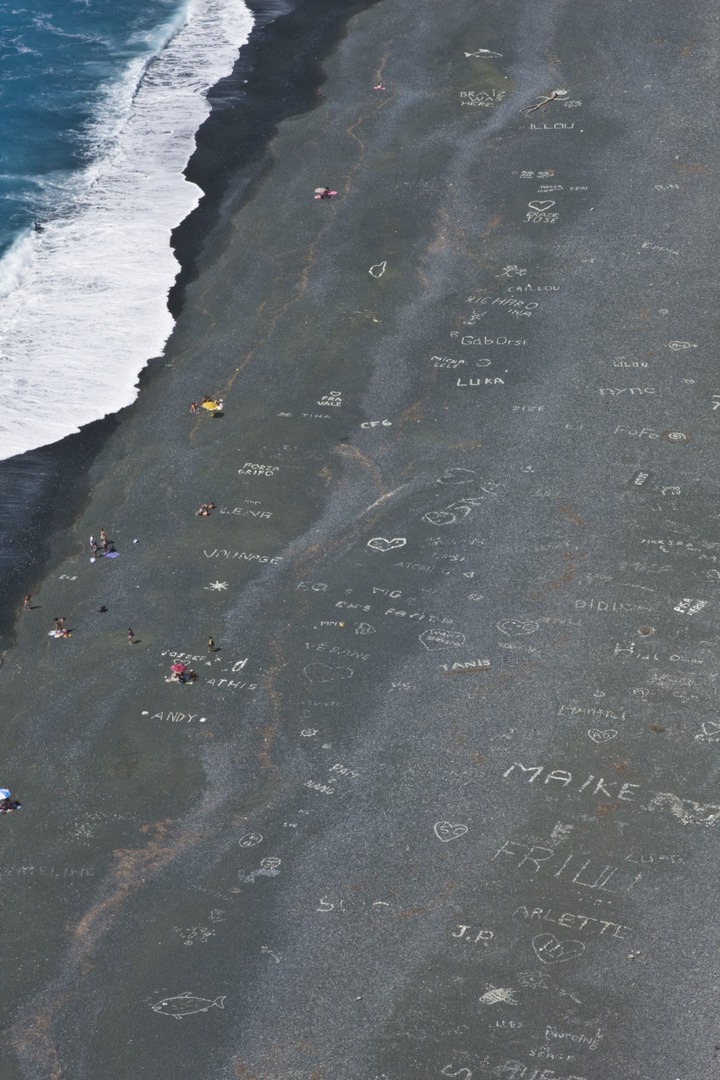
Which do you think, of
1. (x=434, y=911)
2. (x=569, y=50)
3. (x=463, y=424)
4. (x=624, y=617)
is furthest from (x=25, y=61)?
(x=434, y=911)

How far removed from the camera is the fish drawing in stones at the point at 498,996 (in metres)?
22.1

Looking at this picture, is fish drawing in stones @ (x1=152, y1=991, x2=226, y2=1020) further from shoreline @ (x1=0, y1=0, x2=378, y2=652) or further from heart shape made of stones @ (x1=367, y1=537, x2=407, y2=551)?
heart shape made of stones @ (x1=367, y1=537, x2=407, y2=551)

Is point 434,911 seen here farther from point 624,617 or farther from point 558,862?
point 624,617

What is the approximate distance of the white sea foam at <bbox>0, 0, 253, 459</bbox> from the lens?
38594 mm

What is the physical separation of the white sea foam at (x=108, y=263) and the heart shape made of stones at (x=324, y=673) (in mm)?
12515

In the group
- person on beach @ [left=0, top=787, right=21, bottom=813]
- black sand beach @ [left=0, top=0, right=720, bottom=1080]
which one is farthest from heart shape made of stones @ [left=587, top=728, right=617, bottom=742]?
person on beach @ [left=0, top=787, right=21, bottom=813]

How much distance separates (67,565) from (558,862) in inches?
574

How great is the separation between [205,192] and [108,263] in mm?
5096

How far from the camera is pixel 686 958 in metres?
22.3

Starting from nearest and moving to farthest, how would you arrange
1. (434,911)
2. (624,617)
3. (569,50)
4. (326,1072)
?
(326,1072), (434,911), (624,617), (569,50)

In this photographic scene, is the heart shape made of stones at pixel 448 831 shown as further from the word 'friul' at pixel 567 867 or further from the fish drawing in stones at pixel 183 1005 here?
the fish drawing in stones at pixel 183 1005

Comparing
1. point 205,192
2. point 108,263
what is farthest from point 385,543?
point 205,192

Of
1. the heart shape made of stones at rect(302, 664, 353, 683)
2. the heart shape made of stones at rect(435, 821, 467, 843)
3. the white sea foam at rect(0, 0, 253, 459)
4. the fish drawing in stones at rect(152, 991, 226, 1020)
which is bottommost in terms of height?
the fish drawing in stones at rect(152, 991, 226, 1020)

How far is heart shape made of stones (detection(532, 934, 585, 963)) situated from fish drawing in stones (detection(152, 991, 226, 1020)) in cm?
549
